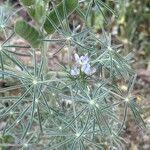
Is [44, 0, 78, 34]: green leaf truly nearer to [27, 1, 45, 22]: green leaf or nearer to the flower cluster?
[27, 1, 45, 22]: green leaf

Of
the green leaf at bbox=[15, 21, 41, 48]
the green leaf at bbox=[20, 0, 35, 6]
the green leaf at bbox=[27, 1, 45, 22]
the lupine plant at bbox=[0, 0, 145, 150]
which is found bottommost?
the lupine plant at bbox=[0, 0, 145, 150]

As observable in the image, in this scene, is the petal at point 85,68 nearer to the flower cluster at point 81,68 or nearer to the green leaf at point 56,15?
the flower cluster at point 81,68

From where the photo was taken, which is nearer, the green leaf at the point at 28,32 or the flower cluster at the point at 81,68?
the green leaf at the point at 28,32

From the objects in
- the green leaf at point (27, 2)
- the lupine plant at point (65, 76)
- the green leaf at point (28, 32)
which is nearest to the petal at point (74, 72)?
the lupine plant at point (65, 76)

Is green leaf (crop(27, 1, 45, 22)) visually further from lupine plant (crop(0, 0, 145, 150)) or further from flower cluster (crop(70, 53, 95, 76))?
flower cluster (crop(70, 53, 95, 76))

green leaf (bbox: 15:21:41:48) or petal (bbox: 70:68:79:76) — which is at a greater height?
green leaf (bbox: 15:21:41:48)

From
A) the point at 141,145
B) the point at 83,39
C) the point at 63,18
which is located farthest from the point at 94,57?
the point at 141,145

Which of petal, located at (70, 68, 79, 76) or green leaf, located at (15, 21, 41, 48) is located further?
petal, located at (70, 68, 79, 76)

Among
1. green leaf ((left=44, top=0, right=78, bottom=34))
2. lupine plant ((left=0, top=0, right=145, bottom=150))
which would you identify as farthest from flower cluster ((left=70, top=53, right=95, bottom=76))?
green leaf ((left=44, top=0, right=78, bottom=34))

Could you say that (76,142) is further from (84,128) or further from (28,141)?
(28,141)
